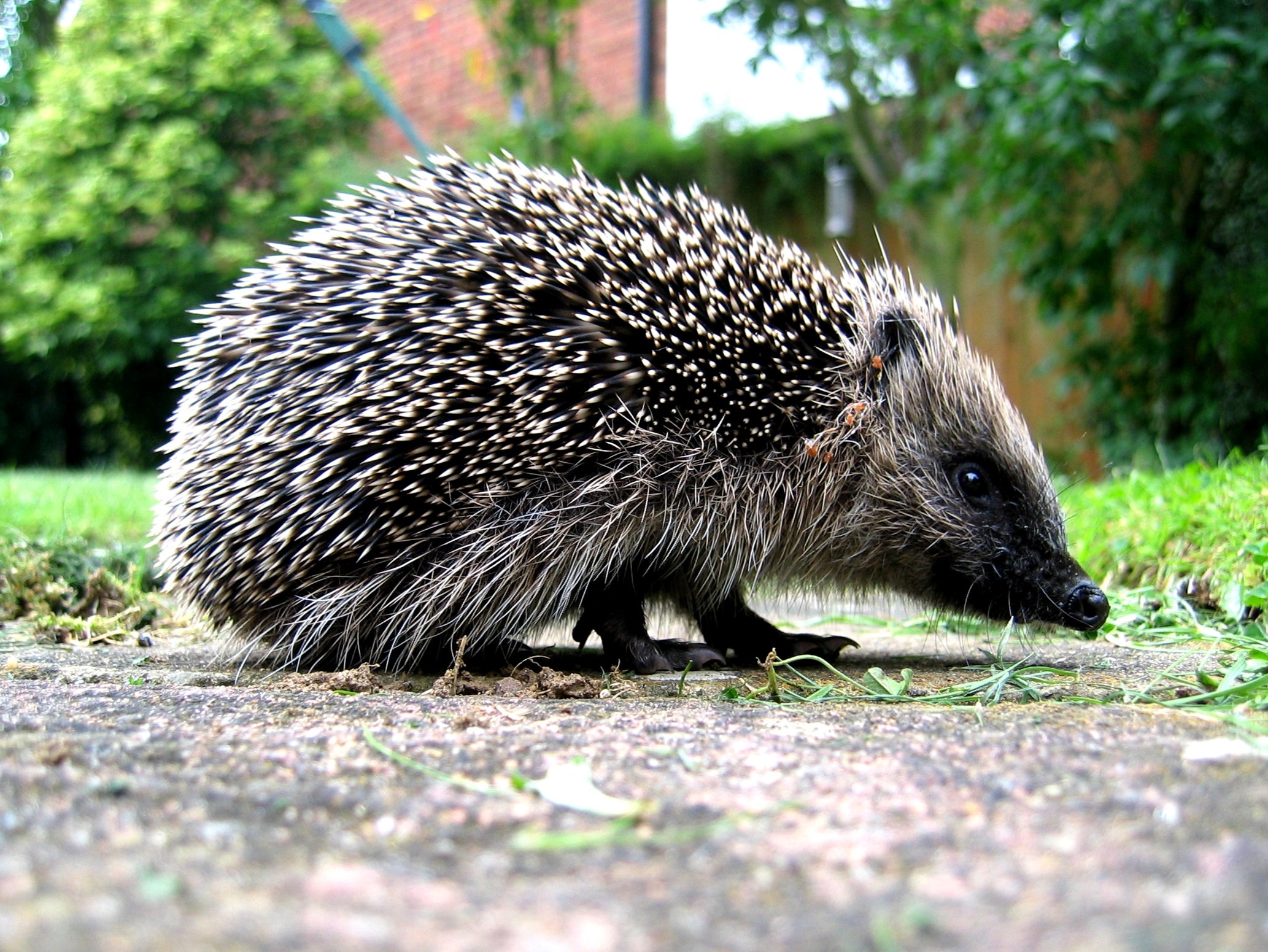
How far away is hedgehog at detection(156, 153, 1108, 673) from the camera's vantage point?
145 inches

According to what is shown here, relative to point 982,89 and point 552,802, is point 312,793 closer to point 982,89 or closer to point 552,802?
point 552,802

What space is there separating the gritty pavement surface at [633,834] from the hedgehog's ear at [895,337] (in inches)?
70.9

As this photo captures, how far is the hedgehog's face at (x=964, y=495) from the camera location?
3889 mm

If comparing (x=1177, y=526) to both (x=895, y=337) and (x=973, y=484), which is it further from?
(x=895, y=337)

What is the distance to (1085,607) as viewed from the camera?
3725mm

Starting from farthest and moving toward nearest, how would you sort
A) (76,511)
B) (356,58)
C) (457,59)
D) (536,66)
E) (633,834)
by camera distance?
(457,59), (536,66), (356,58), (76,511), (633,834)

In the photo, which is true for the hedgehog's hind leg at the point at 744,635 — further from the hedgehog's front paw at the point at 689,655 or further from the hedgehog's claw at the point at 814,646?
the hedgehog's front paw at the point at 689,655

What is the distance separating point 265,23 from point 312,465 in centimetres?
1412

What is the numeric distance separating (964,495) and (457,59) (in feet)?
55.7

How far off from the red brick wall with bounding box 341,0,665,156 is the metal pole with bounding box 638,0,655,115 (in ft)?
0.44

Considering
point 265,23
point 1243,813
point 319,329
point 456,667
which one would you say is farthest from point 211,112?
point 1243,813

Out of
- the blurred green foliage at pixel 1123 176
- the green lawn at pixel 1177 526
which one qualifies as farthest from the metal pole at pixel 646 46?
the green lawn at pixel 1177 526

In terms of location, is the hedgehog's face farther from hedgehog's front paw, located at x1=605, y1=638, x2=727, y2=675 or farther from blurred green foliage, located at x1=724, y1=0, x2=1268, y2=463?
blurred green foliage, located at x1=724, y1=0, x2=1268, y2=463

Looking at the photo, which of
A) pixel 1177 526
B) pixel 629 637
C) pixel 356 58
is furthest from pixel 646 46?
pixel 629 637
